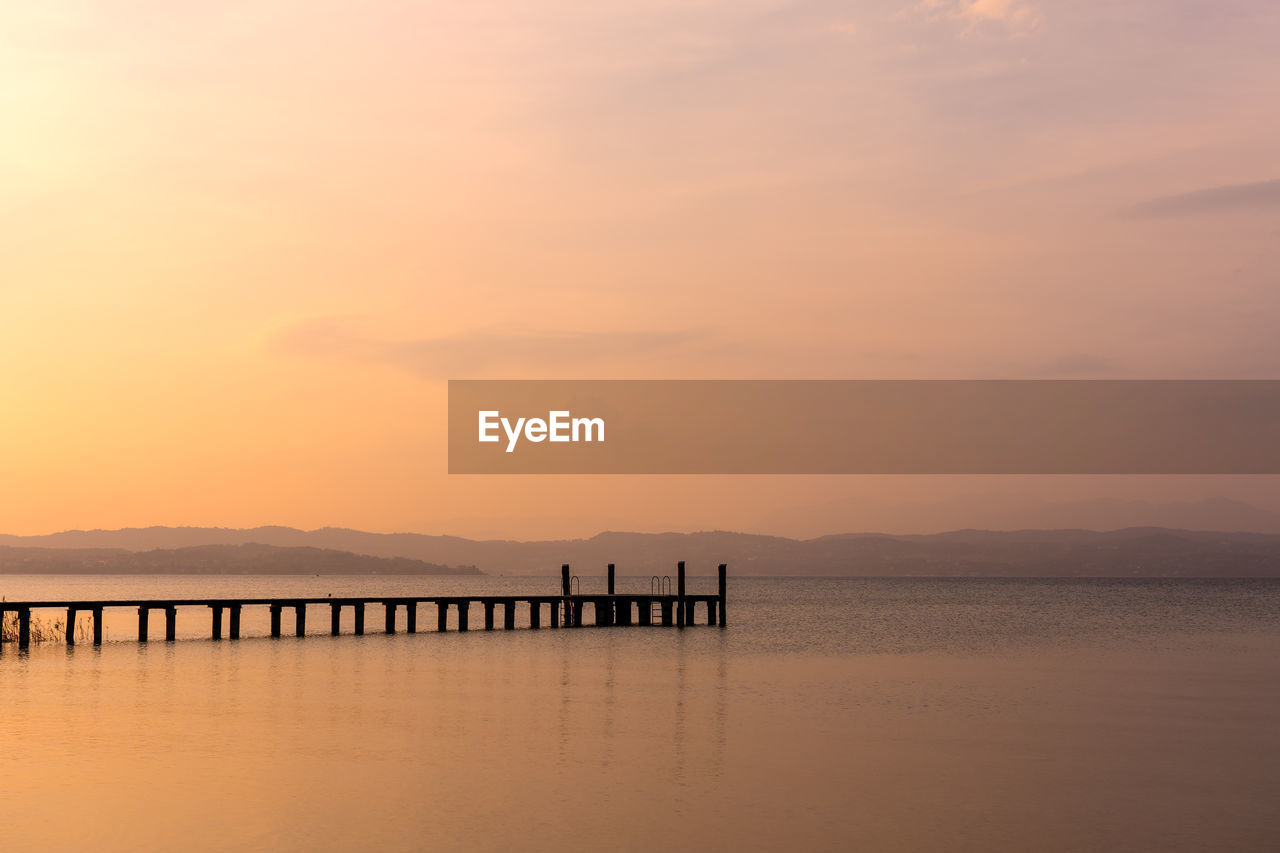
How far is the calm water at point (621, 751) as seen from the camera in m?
18.5

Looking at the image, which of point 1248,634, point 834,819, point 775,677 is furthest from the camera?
point 1248,634

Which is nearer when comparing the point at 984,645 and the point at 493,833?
the point at 493,833

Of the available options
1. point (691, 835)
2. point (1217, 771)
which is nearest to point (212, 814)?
point (691, 835)

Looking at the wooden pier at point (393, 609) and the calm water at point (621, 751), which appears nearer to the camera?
the calm water at point (621, 751)

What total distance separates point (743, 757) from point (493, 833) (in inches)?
306

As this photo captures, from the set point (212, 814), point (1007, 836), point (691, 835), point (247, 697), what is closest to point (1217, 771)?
point (1007, 836)

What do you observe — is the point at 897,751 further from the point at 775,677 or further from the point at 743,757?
the point at 775,677

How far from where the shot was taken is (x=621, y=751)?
2517cm

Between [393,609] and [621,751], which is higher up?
[621,751]

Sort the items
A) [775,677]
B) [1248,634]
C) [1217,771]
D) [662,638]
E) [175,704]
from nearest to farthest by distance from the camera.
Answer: [1217,771]
[175,704]
[775,677]
[662,638]
[1248,634]

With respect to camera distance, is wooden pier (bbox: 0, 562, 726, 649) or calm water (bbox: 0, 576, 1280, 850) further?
wooden pier (bbox: 0, 562, 726, 649)

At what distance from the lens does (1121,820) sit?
779 inches

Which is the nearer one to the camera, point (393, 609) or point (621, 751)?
point (621, 751)

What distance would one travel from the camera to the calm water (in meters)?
18.5
